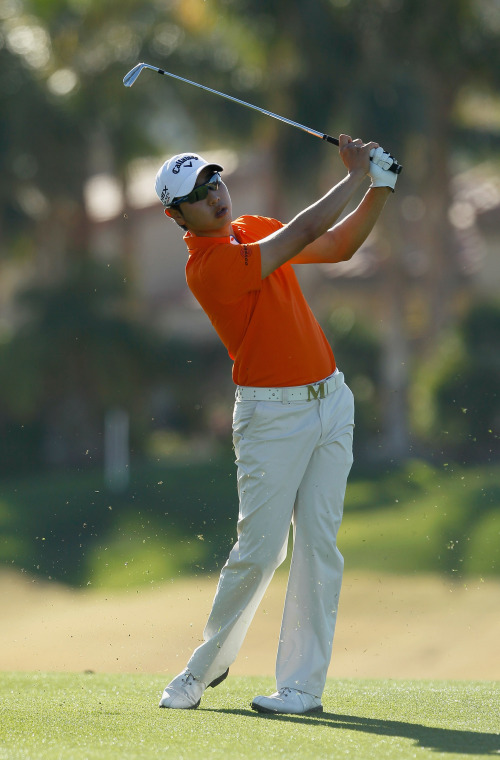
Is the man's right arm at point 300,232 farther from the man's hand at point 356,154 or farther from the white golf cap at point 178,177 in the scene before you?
the white golf cap at point 178,177

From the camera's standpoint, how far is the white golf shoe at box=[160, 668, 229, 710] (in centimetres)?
468

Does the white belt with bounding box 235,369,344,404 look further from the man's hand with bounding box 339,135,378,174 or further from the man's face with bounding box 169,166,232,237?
the man's hand with bounding box 339,135,378,174

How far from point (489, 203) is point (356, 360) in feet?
33.8

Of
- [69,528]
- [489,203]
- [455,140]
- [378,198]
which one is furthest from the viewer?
[489,203]

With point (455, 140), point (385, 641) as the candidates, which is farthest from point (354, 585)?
point (455, 140)

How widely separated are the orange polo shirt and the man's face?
4cm

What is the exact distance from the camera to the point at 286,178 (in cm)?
2256

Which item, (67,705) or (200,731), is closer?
(200,731)

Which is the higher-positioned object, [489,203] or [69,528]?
[489,203]

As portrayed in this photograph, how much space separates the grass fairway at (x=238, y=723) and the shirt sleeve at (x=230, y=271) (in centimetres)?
149

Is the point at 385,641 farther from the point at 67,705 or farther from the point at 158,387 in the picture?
the point at 158,387

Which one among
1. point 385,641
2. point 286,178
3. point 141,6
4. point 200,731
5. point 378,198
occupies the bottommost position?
point 385,641

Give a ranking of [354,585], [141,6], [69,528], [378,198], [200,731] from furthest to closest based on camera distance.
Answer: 1. [141,6]
2. [69,528]
3. [354,585]
4. [378,198]
5. [200,731]

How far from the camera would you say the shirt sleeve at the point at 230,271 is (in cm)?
438
